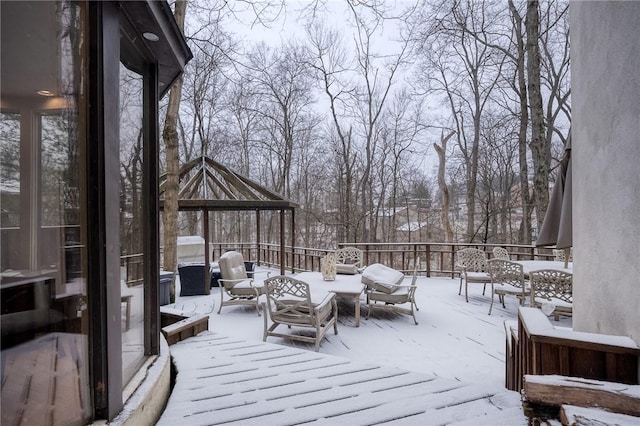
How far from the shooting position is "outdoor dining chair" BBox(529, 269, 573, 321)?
4656 millimetres

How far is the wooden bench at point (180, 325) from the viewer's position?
3104 millimetres

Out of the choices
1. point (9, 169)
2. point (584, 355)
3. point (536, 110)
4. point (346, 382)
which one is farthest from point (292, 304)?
point (536, 110)

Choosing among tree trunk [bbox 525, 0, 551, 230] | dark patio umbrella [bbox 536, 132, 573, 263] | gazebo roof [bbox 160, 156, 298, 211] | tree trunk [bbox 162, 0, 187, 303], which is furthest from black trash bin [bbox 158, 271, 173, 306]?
tree trunk [bbox 525, 0, 551, 230]

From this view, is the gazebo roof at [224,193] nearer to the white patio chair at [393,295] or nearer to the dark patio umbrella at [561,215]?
the white patio chair at [393,295]

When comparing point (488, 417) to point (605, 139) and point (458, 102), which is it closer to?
point (605, 139)

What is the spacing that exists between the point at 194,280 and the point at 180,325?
164 inches

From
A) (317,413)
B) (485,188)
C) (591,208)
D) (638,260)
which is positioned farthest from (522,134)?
(317,413)

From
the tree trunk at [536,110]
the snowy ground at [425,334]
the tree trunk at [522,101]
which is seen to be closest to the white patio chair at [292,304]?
the snowy ground at [425,334]

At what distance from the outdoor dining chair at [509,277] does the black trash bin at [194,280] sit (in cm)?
545

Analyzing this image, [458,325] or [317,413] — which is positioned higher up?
[317,413]

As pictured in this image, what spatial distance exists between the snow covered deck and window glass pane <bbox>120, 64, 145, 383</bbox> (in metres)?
0.46

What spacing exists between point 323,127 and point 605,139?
1393 centimetres

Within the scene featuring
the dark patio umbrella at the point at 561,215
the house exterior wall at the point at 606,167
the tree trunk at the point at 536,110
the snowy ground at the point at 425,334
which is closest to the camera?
the house exterior wall at the point at 606,167

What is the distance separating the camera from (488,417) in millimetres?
1960
